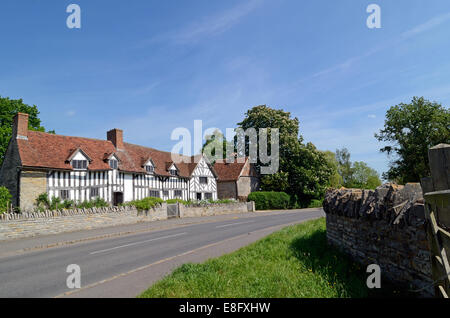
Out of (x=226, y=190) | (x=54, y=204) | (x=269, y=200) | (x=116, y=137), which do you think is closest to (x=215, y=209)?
(x=269, y=200)

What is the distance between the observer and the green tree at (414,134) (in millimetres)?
38278

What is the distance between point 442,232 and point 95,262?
9.06m

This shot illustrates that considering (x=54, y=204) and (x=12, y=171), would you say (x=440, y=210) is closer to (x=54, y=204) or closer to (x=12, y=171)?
(x=54, y=204)

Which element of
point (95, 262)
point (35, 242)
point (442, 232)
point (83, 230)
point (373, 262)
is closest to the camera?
point (442, 232)

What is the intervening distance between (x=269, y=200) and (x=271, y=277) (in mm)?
34494

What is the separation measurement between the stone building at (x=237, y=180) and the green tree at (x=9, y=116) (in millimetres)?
26815

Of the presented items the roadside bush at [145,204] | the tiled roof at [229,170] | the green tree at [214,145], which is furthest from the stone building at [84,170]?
the green tree at [214,145]

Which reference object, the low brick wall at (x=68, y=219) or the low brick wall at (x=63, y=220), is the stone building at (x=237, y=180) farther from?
the low brick wall at (x=63, y=220)

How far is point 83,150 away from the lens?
28094mm

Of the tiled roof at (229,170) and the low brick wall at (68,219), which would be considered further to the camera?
the tiled roof at (229,170)

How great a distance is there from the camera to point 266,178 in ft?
141

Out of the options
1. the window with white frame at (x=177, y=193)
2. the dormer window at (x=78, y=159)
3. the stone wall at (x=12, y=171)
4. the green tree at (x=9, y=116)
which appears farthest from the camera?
the window with white frame at (x=177, y=193)
